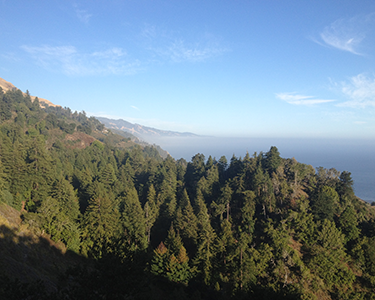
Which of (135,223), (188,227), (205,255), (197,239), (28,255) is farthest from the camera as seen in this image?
(188,227)

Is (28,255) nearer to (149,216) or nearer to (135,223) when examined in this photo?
(135,223)

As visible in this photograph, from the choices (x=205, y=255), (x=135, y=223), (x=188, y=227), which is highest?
(x=188, y=227)

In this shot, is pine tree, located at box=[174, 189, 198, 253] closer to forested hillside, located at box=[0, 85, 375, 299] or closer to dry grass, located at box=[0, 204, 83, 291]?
forested hillside, located at box=[0, 85, 375, 299]

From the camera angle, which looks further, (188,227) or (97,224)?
(188,227)

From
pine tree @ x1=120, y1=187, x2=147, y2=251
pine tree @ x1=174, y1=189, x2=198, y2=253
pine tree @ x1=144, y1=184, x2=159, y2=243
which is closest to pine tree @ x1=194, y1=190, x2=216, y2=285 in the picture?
pine tree @ x1=174, y1=189, x2=198, y2=253

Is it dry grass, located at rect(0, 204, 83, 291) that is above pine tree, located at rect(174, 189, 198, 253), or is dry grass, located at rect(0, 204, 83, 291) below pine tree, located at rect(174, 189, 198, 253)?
above

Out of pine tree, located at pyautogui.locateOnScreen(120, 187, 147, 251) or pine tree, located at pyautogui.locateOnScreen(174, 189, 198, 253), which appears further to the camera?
pine tree, located at pyautogui.locateOnScreen(174, 189, 198, 253)

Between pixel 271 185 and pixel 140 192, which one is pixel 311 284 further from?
pixel 140 192

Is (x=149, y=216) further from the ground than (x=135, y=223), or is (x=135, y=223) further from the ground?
→ (x=135, y=223)

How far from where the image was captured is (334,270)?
3108cm

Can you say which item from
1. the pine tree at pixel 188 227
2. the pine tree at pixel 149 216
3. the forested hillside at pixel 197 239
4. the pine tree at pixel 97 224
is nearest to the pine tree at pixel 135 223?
the forested hillside at pixel 197 239

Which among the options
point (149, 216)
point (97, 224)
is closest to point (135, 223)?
point (149, 216)

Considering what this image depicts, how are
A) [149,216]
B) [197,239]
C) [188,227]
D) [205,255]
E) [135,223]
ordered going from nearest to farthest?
[205,255] < [197,239] < [135,223] < [188,227] < [149,216]

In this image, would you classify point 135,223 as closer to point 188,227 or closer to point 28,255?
point 188,227
